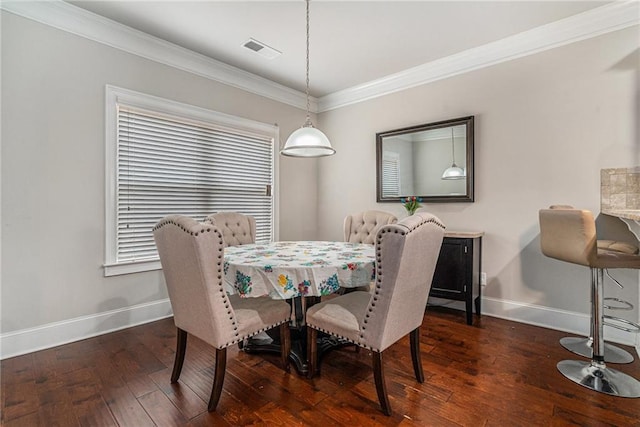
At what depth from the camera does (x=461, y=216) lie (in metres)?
3.26

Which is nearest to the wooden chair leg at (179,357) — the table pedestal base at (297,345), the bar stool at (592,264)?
the table pedestal base at (297,345)

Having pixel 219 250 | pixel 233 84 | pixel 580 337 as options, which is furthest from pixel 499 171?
pixel 233 84

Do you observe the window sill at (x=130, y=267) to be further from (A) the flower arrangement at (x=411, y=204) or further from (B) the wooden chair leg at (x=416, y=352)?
(A) the flower arrangement at (x=411, y=204)

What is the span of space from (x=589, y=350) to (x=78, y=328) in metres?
3.96

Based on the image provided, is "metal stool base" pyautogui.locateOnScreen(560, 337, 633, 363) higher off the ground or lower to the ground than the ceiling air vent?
lower

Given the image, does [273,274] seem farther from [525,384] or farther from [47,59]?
[47,59]

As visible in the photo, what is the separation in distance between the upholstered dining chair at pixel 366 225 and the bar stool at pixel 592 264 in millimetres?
1228

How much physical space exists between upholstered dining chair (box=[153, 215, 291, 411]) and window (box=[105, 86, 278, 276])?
1.34 meters

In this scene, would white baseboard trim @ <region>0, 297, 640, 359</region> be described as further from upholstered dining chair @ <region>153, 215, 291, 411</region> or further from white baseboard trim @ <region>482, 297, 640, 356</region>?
upholstered dining chair @ <region>153, 215, 291, 411</region>

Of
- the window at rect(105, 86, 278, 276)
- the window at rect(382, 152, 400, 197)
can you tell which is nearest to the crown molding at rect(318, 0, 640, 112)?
the window at rect(382, 152, 400, 197)

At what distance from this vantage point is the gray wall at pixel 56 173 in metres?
2.24

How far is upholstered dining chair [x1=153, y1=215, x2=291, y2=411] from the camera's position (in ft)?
4.95

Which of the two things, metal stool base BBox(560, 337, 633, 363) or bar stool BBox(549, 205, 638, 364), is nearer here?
bar stool BBox(549, 205, 638, 364)

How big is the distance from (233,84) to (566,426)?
393 cm
